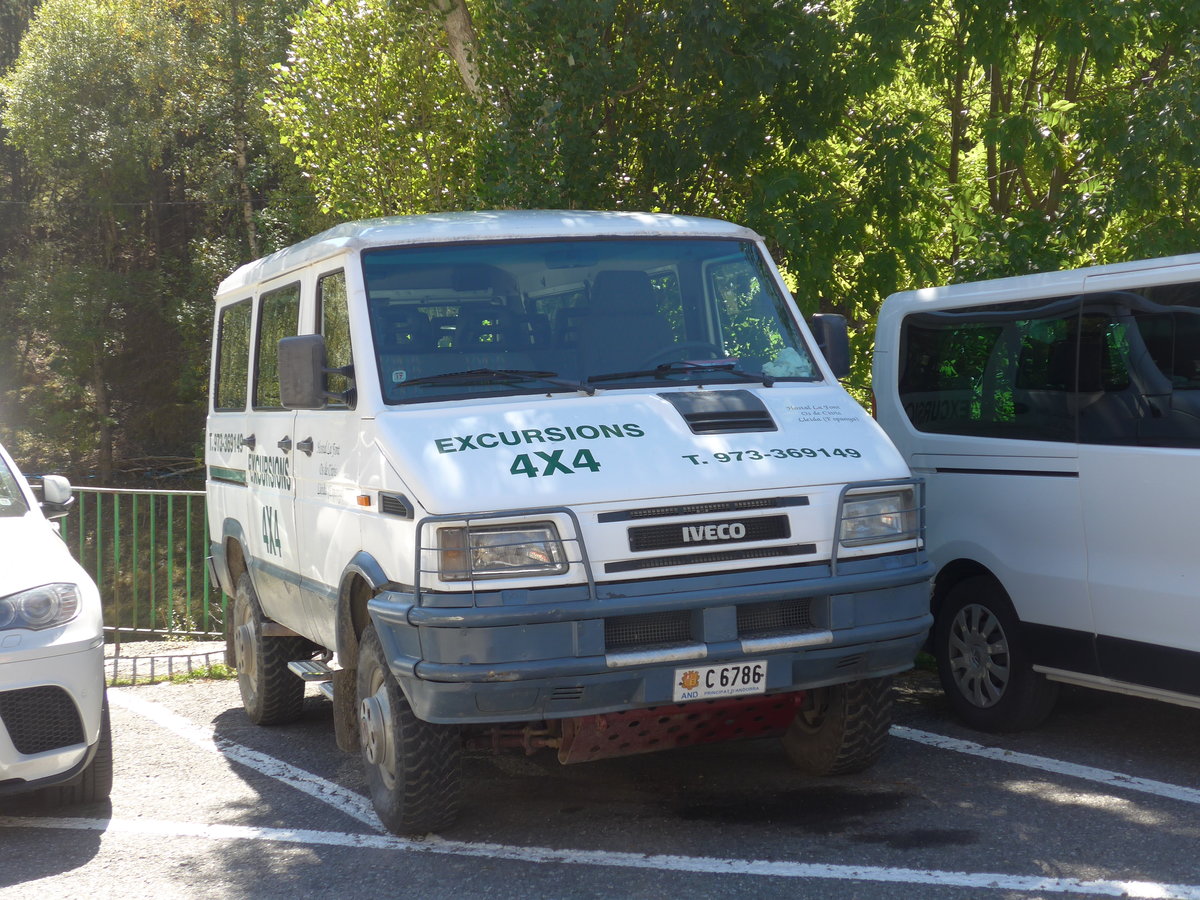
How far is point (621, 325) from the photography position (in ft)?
19.3

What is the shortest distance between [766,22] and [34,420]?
29.5m

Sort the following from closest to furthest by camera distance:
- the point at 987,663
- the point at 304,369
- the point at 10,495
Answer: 1. the point at 304,369
2. the point at 10,495
3. the point at 987,663

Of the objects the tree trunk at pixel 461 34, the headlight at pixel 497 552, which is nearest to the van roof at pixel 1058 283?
the headlight at pixel 497 552

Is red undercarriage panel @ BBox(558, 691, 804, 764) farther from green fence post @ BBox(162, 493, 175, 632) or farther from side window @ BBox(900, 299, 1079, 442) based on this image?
green fence post @ BBox(162, 493, 175, 632)

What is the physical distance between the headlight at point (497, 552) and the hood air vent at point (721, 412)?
0.81 meters

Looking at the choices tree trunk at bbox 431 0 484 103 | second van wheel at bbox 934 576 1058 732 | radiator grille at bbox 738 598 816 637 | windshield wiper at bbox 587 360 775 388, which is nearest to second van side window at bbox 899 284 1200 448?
second van wheel at bbox 934 576 1058 732

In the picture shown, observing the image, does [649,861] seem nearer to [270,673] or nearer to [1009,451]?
[1009,451]

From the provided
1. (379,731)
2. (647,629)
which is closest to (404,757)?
(379,731)

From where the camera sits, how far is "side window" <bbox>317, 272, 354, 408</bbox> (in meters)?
5.83

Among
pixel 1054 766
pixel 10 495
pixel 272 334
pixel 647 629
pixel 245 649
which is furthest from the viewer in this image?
pixel 245 649

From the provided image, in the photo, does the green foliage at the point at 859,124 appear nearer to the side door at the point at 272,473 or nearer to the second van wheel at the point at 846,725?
the side door at the point at 272,473

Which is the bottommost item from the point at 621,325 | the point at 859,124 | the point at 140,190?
the point at 621,325

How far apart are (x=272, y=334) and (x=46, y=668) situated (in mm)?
2391

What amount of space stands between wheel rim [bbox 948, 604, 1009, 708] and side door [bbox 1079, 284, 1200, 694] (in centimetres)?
67
